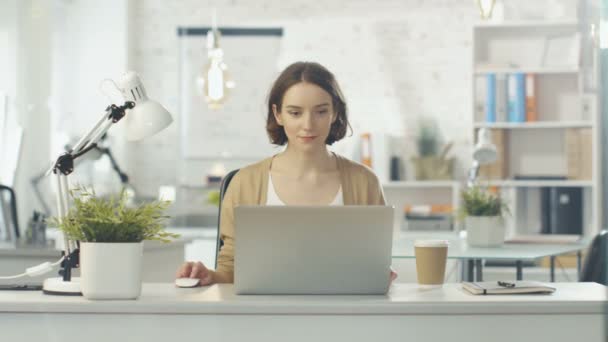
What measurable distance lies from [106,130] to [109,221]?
0.81 ft

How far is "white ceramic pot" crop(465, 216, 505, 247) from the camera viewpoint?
3.48 meters

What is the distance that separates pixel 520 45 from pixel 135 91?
417 centimetres

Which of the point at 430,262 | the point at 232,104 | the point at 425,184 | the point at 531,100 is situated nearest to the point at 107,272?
the point at 430,262

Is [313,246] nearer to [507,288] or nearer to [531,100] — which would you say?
[507,288]

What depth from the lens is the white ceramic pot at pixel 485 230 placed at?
348 centimetres

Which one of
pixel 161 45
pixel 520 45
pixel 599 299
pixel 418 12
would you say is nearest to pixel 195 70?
pixel 161 45

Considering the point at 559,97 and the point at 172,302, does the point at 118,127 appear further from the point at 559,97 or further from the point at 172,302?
the point at 172,302

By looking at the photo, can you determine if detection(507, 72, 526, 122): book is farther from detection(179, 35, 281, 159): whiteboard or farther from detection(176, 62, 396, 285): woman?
detection(176, 62, 396, 285): woman

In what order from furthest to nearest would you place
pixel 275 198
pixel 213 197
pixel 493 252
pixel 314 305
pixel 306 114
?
1. pixel 213 197
2. pixel 493 252
3. pixel 275 198
4. pixel 306 114
5. pixel 314 305

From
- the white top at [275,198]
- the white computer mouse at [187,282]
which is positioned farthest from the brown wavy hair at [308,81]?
the white computer mouse at [187,282]

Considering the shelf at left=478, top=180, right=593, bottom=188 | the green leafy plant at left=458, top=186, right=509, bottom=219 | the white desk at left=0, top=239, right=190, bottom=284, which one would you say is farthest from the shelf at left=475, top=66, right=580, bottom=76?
the white desk at left=0, top=239, right=190, bottom=284

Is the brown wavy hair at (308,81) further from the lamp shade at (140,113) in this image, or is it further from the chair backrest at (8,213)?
the chair backrest at (8,213)

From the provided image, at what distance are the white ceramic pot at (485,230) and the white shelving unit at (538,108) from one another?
1.98m

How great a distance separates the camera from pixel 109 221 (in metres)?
1.81
